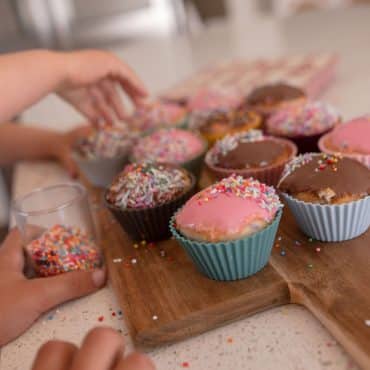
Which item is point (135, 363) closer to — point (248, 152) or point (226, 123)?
point (248, 152)

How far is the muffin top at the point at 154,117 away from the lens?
1.59 metres

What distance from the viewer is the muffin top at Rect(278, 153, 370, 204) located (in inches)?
37.5

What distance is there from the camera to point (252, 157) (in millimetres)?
1176

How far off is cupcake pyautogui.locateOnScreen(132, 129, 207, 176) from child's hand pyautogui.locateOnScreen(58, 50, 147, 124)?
0.22m

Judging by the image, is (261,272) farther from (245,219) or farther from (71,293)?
(71,293)

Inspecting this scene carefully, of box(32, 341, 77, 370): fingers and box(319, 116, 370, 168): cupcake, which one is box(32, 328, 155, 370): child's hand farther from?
box(319, 116, 370, 168): cupcake

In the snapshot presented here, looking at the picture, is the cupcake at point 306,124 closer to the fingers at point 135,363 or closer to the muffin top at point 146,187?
the muffin top at point 146,187

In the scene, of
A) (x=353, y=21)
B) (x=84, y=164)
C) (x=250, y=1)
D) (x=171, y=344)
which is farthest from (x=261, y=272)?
(x=250, y=1)

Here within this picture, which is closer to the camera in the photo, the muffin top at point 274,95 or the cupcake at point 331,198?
the cupcake at point 331,198

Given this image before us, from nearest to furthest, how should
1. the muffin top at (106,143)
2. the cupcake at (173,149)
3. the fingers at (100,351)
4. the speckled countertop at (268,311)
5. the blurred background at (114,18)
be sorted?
the fingers at (100,351), the speckled countertop at (268,311), the cupcake at (173,149), the muffin top at (106,143), the blurred background at (114,18)

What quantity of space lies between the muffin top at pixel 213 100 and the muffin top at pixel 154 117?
0.20ft

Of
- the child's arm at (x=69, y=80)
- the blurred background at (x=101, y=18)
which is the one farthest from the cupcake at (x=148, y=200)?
the blurred background at (x=101, y=18)

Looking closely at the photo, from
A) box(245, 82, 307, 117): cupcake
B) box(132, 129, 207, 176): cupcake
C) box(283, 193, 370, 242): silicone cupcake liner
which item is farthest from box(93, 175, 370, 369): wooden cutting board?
box(245, 82, 307, 117): cupcake

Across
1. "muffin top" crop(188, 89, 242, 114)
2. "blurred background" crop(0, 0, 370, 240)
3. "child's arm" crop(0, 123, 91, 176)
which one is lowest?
"blurred background" crop(0, 0, 370, 240)
